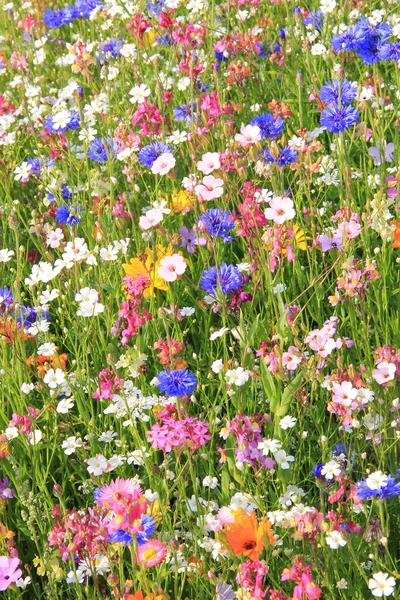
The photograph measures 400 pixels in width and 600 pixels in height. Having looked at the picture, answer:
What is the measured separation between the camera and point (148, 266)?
246 cm

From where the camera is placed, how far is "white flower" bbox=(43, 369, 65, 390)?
7.27 feet

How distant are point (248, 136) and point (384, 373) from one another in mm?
933

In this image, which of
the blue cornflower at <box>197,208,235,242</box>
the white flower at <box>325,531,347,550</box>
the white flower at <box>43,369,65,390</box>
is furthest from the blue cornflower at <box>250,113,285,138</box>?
the white flower at <box>325,531,347,550</box>

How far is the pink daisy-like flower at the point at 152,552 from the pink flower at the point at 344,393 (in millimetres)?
500

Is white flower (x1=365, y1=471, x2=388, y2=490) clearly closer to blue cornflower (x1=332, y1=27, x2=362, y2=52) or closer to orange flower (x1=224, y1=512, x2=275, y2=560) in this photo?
orange flower (x1=224, y1=512, x2=275, y2=560)

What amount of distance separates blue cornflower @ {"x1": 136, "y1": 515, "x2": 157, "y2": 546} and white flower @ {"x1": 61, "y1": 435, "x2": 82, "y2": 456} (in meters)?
0.36

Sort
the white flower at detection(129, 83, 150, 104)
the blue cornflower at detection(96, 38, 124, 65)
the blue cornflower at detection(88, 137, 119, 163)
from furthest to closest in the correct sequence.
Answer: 1. the blue cornflower at detection(96, 38, 124, 65)
2. the white flower at detection(129, 83, 150, 104)
3. the blue cornflower at detection(88, 137, 119, 163)

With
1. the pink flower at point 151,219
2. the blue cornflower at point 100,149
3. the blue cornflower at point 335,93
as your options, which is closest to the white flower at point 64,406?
the pink flower at point 151,219

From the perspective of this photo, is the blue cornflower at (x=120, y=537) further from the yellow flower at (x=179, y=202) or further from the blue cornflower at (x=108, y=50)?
the blue cornflower at (x=108, y=50)

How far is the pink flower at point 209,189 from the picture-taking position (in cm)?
238

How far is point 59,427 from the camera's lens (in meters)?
2.29

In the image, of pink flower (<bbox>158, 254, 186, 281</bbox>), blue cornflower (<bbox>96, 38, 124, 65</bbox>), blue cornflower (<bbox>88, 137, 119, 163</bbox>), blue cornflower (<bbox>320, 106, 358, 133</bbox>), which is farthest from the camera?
blue cornflower (<bbox>96, 38, 124, 65</bbox>)

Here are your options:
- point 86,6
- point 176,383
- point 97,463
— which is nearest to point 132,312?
point 176,383

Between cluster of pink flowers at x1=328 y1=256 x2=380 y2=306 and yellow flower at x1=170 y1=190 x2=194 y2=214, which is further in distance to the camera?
yellow flower at x1=170 y1=190 x2=194 y2=214
